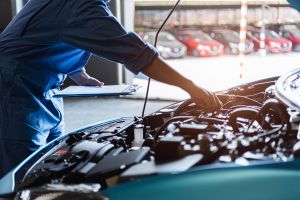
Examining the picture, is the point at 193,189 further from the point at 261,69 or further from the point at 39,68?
the point at 261,69

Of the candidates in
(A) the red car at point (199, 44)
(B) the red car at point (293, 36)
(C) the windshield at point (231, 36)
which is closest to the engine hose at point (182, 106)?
(A) the red car at point (199, 44)

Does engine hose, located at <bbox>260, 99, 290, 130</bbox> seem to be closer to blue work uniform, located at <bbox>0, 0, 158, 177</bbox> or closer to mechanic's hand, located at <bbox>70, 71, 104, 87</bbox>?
blue work uniform, located at <bbox>0, 0, 158, 177</bbox>

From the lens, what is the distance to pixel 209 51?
9.70 m

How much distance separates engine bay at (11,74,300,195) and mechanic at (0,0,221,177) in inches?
5.1

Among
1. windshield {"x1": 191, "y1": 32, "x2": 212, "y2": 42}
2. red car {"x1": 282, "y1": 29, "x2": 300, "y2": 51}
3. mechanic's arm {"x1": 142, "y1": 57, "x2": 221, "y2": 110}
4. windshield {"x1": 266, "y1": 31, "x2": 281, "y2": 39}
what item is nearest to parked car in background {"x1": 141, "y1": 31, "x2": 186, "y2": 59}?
windshield {"x1": 191, "y1": 32, "x2": 212, "y2": 42}

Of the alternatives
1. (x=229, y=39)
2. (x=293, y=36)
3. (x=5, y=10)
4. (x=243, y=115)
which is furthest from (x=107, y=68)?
(x=293, y=36)

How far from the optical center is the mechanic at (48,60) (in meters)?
→ 1.41

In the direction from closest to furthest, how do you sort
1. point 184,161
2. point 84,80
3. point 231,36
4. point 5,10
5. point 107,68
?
point 184,161
point 84,80
point 5,10
point 107,68
point 231,36

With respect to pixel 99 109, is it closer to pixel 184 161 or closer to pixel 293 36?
pixel 184 161

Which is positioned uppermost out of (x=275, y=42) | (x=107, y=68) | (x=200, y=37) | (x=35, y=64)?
(x=200, y=37)

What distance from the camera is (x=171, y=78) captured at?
142cm

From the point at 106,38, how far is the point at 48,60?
40 cm

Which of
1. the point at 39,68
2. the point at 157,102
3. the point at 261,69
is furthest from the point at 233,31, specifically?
the point at 39,68

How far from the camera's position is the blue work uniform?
1486 mm
